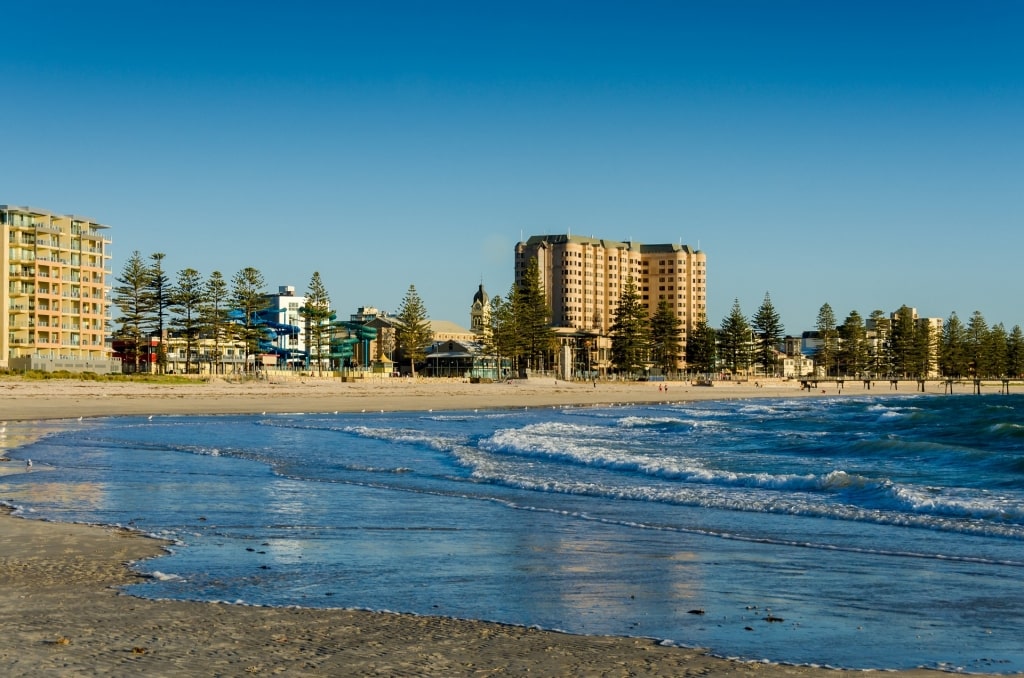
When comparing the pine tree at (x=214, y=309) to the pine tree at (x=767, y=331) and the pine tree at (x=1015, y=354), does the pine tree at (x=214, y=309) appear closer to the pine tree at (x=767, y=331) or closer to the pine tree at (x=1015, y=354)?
the pine tree at (x=767, y=331)

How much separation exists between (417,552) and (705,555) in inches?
107

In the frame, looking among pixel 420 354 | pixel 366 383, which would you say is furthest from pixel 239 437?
pixel 420 354

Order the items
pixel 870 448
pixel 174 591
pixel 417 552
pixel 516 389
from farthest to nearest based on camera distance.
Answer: pixel 516 389 < pixel 870 448 < pixel 417 552 < pixel 174 591

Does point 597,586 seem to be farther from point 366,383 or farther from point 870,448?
point 366,383

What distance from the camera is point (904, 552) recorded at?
9875 millimetres

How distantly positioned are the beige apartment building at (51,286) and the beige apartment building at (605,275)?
297 ft

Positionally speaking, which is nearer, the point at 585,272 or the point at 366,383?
the point at 366,383

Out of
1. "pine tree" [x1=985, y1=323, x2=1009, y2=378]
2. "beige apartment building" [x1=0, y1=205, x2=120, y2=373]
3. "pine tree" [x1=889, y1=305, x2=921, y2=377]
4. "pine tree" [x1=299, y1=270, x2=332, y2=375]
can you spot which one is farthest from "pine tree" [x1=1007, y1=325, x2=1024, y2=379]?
"beige apartment building" [x1=0, y1=205, x2=120, y2=373]

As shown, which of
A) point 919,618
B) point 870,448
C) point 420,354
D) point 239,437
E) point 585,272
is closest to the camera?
point 919,618

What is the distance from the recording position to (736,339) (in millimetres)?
122875

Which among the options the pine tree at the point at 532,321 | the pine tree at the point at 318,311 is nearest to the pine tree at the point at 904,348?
the pine tree at the point at 532,321

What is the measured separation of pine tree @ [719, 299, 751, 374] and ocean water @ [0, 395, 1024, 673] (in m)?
99.7

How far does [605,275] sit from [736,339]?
5341 cm

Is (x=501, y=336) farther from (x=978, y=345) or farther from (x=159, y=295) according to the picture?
(x=978, y=345)
